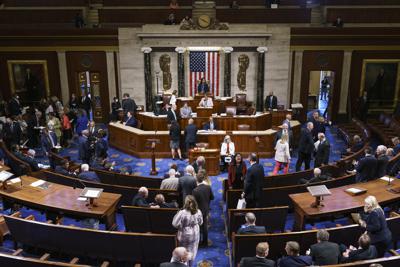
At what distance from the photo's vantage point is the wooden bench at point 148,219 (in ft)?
22.3

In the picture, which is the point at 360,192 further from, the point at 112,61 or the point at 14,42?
the point at 14,42

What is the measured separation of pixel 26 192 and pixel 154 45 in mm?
9596

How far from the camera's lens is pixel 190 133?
1183cm

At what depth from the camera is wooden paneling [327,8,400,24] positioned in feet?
54.5

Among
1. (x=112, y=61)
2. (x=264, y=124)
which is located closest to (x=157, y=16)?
(x=112, y=61)

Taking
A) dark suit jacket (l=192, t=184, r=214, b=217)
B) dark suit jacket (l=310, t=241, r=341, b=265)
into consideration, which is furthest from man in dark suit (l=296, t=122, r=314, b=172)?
dark suit jacket (l=310, t=241, r=341, b=265)

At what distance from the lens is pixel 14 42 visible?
1623cm

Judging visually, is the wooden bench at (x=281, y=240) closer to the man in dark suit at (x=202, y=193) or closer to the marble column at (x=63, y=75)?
the man in dark suit at (x=202, y=193)

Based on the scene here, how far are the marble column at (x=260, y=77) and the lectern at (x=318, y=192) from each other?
9.71 m

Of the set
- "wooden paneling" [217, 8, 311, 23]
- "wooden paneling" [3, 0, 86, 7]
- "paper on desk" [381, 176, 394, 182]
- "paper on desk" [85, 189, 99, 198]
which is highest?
"wooden paneling" [3, 0, 86, 7]

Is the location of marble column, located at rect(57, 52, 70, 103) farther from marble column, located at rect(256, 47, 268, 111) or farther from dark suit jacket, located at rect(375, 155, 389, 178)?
dark suit jacket, located at rect(375, 155, 389, 178)

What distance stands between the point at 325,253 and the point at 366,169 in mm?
3398

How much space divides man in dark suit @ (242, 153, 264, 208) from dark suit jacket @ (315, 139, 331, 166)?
9.75 ft

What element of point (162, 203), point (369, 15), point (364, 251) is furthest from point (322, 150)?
point (369, 15)
